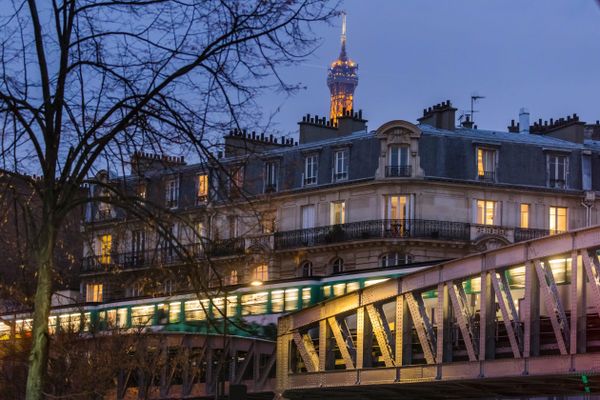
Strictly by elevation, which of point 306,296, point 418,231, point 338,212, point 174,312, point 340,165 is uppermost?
point 340,165

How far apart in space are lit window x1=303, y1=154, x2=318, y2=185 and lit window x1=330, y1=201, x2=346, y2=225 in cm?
229

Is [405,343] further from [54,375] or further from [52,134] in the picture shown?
[52,134]

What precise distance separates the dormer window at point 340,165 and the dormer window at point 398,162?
105 inches

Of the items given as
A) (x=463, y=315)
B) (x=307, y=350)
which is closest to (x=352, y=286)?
(x=307, y=350)

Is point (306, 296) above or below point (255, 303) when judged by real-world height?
above

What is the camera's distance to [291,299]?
6062 centimetres

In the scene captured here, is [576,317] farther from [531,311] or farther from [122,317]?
[122,317]

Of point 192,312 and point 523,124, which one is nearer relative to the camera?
point 192,312

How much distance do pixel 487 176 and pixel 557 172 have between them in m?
3.86

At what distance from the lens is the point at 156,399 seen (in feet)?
228

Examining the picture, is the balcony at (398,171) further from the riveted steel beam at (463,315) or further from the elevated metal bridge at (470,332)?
the riveted steel beam at (463,315)

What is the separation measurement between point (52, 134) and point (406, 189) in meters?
65.2

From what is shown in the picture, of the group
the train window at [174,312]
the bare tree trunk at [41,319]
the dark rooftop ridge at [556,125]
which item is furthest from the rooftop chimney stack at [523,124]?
the bare tree trunk at [41,319]

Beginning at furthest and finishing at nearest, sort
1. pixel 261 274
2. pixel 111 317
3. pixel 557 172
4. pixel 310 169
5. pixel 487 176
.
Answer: pixel 310 169, pixel 261 274, pixel 557 172, pixel 487 176, pixel 111 317
